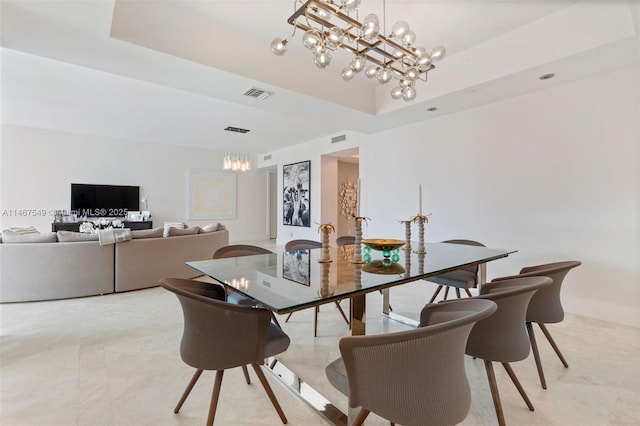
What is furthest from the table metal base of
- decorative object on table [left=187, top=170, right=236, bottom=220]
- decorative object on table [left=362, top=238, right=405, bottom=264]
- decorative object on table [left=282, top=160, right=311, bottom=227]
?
decorative object on table [left=187, top=170, right=236, bottom=220]

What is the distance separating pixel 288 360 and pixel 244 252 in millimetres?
932

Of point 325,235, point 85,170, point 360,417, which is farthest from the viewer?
point 85,170

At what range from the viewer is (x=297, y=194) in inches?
300

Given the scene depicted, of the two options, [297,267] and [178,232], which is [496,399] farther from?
[178,232]

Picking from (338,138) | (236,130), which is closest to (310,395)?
(338,138)

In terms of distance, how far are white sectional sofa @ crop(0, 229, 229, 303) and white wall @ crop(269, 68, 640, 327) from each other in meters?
3.80

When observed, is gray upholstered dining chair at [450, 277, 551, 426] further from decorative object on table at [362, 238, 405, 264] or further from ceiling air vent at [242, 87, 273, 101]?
ceiling air vent at [242, 87, 273, 101]

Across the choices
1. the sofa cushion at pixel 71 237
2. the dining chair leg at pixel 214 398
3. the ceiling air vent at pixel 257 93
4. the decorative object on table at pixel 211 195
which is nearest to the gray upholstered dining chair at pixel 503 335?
the dining chair leg at pixel 214 398

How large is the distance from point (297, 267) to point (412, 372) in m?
1.00

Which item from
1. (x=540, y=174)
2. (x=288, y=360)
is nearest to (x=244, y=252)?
(x=288, y=360)

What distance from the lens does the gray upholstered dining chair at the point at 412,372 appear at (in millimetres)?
961

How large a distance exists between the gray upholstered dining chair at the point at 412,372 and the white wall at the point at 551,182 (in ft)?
10.1

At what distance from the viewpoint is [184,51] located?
2.64 meters

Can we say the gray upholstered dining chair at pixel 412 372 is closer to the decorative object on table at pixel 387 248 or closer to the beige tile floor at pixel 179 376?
the beige tile floor at pixel 179 376
